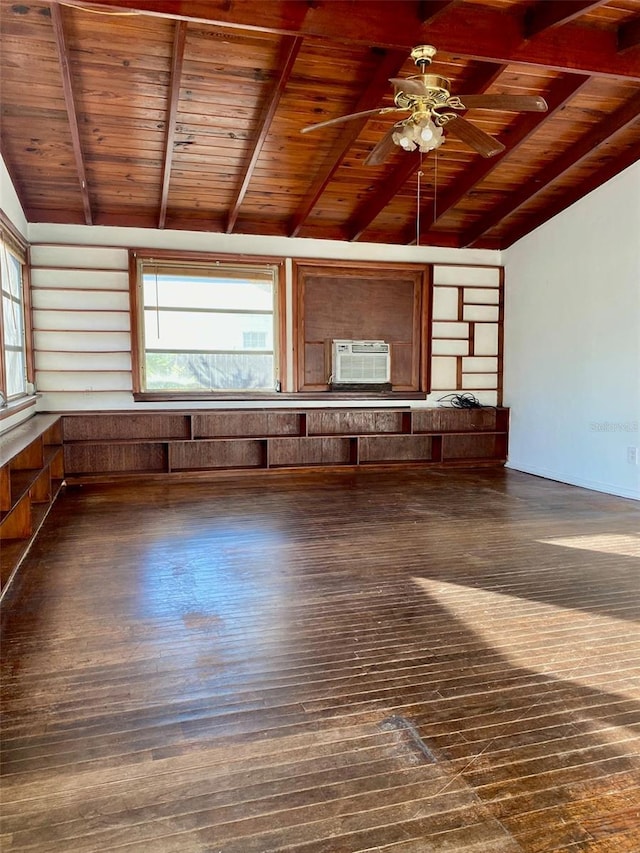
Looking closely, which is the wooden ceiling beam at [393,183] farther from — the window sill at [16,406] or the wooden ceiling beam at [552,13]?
the window sill at [16,406]

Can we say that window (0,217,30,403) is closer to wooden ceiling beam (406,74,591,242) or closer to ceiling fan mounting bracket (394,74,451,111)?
ceiling fan mounting bracket (394,74,451,111)

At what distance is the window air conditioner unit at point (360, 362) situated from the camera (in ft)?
24.0

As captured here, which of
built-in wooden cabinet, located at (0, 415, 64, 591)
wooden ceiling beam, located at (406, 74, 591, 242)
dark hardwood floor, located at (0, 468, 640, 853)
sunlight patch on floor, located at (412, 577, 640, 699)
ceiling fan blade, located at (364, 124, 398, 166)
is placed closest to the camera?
dark hardwood floor, located at (0, 468, 640, 853)

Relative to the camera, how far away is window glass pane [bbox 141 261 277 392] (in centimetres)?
684

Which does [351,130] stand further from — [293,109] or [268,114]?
[268,114]

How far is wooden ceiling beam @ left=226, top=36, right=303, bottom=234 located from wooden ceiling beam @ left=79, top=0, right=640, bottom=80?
28 centimetres

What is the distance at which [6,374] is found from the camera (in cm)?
505

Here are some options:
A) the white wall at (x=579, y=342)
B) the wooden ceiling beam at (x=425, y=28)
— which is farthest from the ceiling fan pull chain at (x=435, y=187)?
the wooden ceiling beam at (x=425, y=28)

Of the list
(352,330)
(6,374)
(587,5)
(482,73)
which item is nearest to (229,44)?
(482,73)

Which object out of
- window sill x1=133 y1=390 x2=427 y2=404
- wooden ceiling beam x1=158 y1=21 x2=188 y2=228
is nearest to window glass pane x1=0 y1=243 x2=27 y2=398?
window sill x1=133 y1=390 x2=427 y2=404

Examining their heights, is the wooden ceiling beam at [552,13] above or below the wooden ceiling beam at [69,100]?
above

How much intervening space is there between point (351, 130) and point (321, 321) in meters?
2.58

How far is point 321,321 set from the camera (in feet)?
24.2

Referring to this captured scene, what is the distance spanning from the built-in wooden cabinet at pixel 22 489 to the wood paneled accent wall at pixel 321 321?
917 mm
